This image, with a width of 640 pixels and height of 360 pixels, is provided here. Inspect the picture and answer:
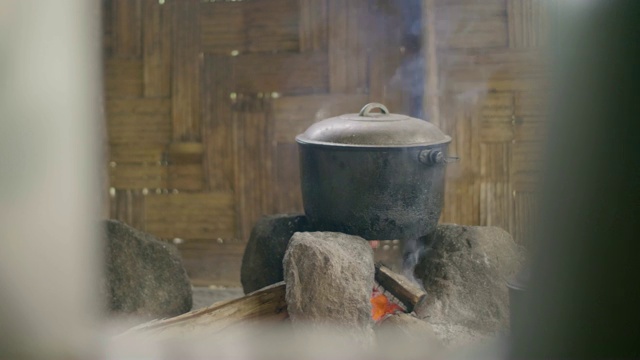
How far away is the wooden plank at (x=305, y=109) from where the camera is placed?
5379 millimetres

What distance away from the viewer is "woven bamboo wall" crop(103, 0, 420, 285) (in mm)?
5363

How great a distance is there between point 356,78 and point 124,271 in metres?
2.16

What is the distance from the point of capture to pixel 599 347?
1.62m

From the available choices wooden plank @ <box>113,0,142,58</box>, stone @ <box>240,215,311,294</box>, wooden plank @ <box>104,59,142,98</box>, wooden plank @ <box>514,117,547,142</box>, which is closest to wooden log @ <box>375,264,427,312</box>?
stone @ <box>240,215,311,294</box>

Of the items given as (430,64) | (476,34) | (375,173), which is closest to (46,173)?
(375,173)

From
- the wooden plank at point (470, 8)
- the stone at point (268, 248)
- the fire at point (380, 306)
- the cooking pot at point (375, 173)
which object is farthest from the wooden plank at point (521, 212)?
the stone at point (268, 248)

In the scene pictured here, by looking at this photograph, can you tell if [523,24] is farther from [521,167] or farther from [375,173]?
[375,173]

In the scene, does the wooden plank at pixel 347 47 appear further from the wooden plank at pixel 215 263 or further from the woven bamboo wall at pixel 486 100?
the wooden plank at pixel 215 263

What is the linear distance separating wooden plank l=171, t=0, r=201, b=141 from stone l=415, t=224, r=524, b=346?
6.99 feet

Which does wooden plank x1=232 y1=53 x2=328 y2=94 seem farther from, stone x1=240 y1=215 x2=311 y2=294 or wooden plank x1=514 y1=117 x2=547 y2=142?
wooden plank x1=514 y1=117 x2=547 y2=142

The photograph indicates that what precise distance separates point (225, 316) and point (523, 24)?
117 inches

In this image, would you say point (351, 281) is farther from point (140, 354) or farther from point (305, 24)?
point (305, 24)

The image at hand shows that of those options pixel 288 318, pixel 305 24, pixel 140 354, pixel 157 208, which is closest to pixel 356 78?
pixel 305 24

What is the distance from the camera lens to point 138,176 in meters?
5.66
